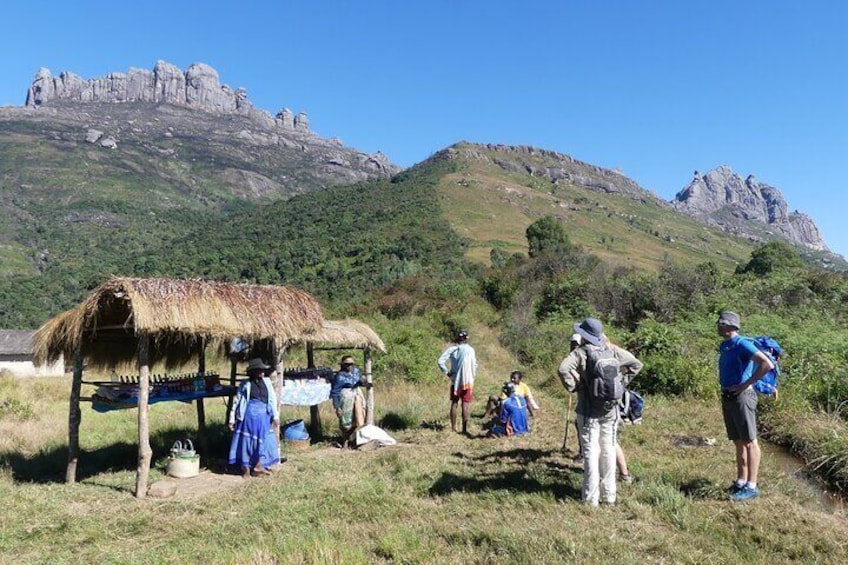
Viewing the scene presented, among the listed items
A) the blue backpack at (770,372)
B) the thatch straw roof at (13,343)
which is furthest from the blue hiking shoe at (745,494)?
the thatch straw roof at (13,343)

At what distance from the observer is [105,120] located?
172m

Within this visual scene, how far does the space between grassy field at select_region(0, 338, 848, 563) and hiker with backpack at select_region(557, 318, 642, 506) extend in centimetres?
26

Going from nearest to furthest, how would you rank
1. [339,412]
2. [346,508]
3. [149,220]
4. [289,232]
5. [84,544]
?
[84,544] → [346,508] → [339,412] → [289,232] → [149,220]

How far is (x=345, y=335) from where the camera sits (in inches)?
367

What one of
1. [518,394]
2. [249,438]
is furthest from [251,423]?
[518,394]

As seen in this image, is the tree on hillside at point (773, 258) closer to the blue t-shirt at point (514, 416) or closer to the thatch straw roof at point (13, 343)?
the blue t-shirt at point (514, 416)

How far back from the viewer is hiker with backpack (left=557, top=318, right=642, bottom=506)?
5.17 metres

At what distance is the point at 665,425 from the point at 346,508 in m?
5.76

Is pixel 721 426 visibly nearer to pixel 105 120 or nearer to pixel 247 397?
pixel 247 397

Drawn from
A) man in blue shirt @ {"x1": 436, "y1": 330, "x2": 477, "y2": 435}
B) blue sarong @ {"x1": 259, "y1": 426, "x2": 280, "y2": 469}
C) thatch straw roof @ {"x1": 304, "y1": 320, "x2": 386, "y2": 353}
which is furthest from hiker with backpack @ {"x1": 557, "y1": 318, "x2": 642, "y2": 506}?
thatch straw roof @ {"x1": 304, "y1": 320, "x2": 386, "y2": 353}

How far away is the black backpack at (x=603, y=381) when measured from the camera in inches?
202

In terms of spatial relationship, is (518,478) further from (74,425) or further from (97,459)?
(97,459)

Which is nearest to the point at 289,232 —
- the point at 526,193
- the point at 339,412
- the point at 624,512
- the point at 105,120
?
the point at 526,193

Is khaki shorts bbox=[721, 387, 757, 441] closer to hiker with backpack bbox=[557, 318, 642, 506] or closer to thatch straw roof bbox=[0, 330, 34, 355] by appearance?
hiker with backpack bbox=[557, 318, 642, 506]
